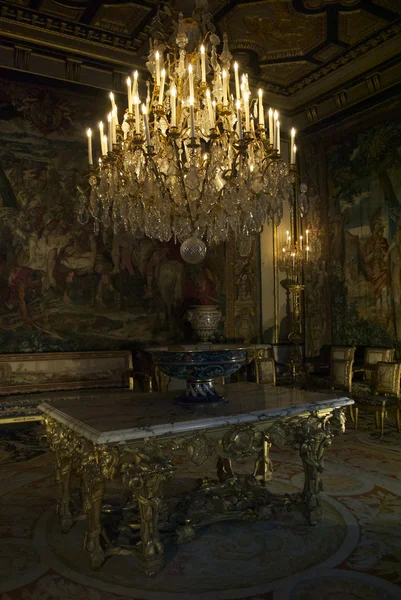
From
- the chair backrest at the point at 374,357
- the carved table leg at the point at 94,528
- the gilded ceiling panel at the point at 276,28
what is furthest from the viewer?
the chair backrest at the point at 374,357

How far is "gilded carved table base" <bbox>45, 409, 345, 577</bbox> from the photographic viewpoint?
8.83 feet

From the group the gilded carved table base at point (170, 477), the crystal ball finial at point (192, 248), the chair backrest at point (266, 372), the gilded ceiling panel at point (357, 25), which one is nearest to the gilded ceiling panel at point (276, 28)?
the gilded ceiling panel at point (357, 25)

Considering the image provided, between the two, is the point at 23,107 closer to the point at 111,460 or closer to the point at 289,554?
the point at 111,460

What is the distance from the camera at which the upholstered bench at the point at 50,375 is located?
6.02 metres

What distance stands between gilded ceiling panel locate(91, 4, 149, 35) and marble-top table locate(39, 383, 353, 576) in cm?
506

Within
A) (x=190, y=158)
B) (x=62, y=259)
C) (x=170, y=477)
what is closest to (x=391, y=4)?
(x=190, y=158)

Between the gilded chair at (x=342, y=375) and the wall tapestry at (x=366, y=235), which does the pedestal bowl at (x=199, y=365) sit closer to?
the gilded chair at (x=342, y=375)

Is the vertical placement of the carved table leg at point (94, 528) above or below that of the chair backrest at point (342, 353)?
below

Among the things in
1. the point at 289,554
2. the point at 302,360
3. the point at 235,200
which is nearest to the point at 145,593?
the point at 289,554

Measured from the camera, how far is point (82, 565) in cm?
285

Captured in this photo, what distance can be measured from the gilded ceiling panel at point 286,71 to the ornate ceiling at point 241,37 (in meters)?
0.02

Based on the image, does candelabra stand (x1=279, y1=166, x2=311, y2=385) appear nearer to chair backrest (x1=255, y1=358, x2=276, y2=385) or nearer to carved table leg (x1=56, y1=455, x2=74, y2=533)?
chair backrest (x1=255, y1=358, x2=276, y2=385)

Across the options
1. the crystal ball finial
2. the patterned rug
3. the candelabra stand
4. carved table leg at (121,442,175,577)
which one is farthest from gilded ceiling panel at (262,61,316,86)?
carved table leg at (121,442,175,577)

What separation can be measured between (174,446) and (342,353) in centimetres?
578
